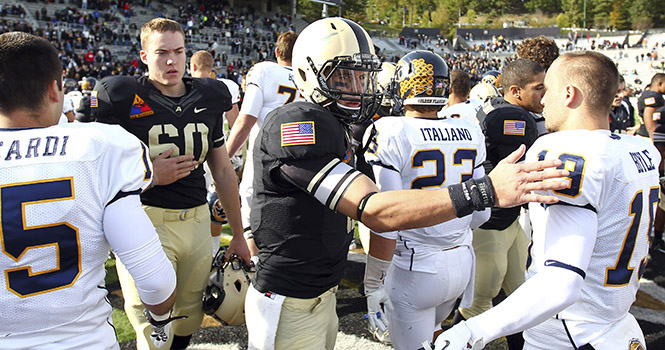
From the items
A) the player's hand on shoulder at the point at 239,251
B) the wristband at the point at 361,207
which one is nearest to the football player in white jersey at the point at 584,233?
the wristband at the point at 361,207

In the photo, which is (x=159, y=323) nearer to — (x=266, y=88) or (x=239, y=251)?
(x=239, y=251)

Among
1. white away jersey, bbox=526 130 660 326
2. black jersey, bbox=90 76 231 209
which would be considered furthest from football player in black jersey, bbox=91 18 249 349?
white away jersey, bbox=526 130 660 326

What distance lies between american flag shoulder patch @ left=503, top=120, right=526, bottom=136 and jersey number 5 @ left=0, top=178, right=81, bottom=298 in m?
3.11

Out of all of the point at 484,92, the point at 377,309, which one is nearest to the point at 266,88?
the point at 377,309

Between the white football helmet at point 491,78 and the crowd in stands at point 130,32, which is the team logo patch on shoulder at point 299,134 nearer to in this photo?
the white football helmet at point 491,78

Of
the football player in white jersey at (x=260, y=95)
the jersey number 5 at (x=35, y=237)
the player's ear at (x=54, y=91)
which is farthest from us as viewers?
the football player in white jersey at (x=260, y=95)

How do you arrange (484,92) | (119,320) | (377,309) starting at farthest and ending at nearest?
(484,92) → (119,320) → (377,309)

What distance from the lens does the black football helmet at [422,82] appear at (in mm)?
3191

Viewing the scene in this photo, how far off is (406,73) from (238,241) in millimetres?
1587

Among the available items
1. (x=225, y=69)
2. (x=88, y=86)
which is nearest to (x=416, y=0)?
(x=225, y=69)

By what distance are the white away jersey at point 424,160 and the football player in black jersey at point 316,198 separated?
1.72 ft

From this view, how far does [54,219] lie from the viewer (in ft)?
→ 5.59

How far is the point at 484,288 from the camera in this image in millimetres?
3896

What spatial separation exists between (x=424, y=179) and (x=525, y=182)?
1.30m
